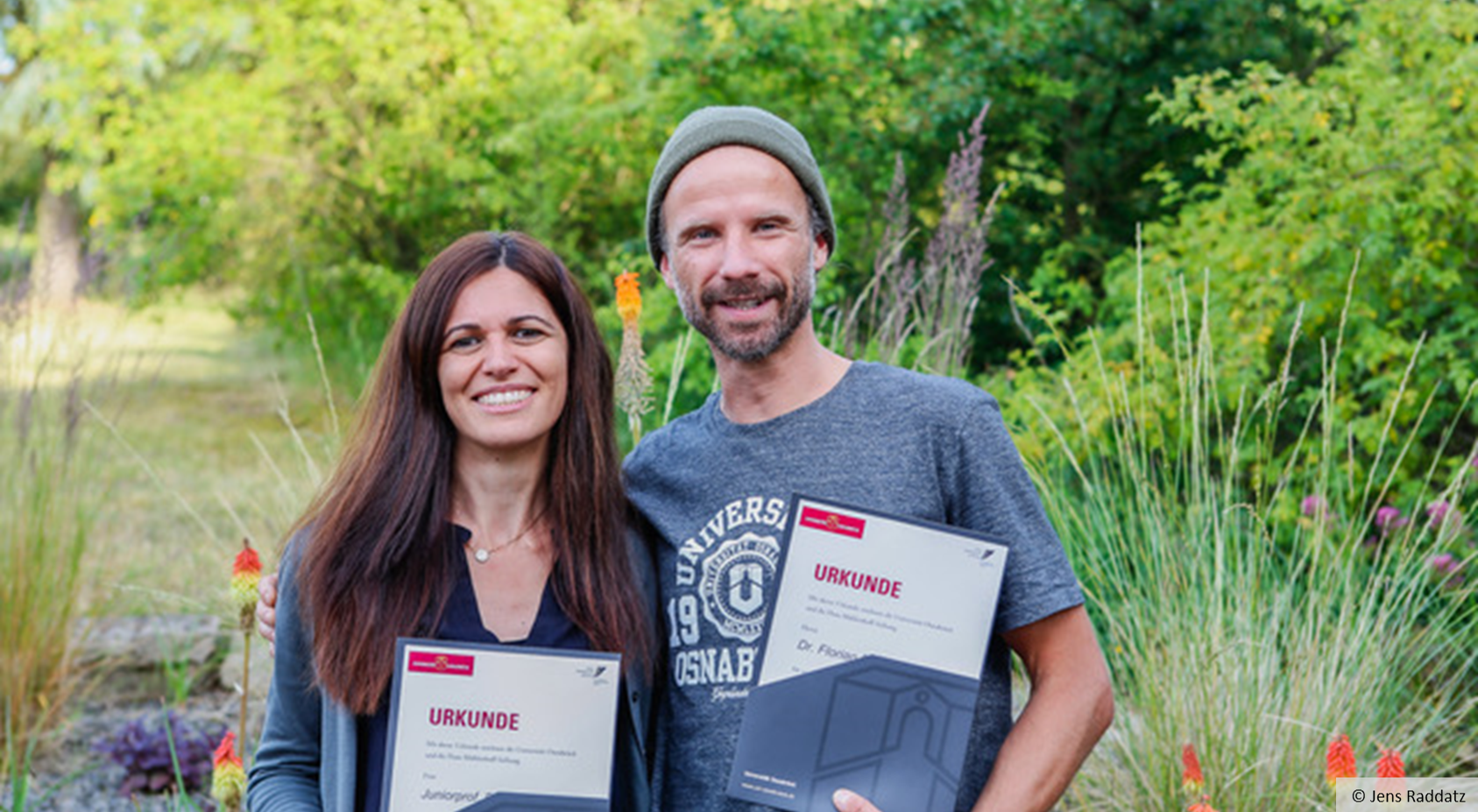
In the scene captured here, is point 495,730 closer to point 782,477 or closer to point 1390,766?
point 782,477

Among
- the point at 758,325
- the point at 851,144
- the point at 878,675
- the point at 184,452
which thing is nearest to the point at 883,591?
the point at 878,675

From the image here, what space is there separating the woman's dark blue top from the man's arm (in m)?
0.64

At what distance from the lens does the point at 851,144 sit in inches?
321

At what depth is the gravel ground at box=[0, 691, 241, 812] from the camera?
15.5 ft

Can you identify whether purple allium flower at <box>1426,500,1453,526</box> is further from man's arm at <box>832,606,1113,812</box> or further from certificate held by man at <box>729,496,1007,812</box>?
certificate held by man at <box>729,496,1007,812</box>

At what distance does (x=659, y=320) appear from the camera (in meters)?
7.37

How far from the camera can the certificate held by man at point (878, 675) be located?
1930 mm

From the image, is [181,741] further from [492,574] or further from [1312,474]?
[1312,474]

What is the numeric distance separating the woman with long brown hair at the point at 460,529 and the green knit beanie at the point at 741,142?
0.28 metres

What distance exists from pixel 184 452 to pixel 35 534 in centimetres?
773

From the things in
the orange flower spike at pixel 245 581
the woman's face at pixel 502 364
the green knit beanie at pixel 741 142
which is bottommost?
the orange flower spike at pixel 245 581

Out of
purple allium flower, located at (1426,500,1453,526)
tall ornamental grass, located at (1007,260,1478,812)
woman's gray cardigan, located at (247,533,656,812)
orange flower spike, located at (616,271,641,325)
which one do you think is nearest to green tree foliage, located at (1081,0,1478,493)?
purple allium flower, located at (1426,500,1453,526)

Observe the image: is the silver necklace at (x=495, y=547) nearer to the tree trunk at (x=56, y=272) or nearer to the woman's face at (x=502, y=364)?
the woman's face at (x=502, y=364)

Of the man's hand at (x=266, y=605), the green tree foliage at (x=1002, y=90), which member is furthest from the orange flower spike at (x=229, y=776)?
the green tree foliage at (x=1002, y=90)
